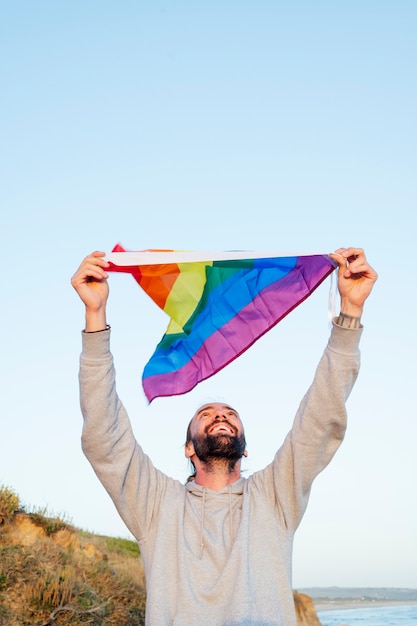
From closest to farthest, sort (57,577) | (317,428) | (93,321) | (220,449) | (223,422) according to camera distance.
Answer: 1. (317,428)
2. (93,321)
3. (220,449)
4. (223,422)
5. (57,577)

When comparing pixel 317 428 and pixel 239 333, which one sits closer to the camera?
pixel 317 428

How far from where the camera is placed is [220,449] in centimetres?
429

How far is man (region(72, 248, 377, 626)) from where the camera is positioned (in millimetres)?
3852

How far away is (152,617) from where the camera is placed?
382 centimetres

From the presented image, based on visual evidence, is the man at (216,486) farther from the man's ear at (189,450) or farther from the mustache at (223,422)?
the man's ear at (189,450)

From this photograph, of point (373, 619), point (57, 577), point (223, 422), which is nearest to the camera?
point (223, 422)

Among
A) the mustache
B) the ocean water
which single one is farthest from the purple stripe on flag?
the ocean water

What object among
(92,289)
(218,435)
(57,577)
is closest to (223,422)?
(218,435)

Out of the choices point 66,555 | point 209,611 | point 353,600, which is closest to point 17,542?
point 66,555

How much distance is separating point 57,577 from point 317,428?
21.7 feet

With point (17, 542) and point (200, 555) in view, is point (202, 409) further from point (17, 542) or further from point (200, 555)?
point (17, 542)

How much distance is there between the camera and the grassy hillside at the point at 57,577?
924 centimetres

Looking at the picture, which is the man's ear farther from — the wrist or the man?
the wrist

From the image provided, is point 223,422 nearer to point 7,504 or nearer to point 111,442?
point 111,442
